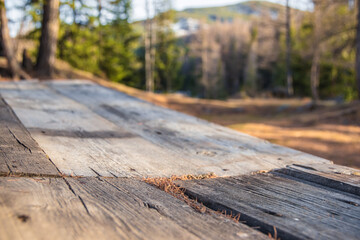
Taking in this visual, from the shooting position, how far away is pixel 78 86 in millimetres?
5750

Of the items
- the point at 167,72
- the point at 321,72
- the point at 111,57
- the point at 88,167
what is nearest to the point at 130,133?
the point at 88,167

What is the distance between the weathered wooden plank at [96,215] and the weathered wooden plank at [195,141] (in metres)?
0.63

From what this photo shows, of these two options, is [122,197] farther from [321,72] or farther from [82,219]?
[321,72]

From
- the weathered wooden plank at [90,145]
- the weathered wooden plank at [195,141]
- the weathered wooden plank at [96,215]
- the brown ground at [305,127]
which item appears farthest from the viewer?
the brown ground at [305,127]

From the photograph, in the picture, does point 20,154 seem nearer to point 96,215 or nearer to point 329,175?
point 96,215

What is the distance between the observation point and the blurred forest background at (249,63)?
8.81m

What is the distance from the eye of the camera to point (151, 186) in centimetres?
171

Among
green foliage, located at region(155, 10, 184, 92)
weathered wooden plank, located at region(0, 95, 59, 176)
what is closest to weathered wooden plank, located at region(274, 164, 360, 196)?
weathered wooden plank, located at region(0, 95, 59, 176)

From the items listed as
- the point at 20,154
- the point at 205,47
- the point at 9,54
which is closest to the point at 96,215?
the point at 20,154

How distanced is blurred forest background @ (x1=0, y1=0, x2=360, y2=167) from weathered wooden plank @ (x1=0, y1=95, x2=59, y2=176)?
16.6ft

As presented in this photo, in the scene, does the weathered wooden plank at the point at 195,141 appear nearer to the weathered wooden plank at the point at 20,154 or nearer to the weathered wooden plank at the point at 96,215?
the weathered wooden plank at the point at 96,215

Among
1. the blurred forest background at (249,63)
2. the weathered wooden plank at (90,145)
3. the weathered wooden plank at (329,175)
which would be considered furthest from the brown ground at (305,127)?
the weathered wooden plank at (90,145)

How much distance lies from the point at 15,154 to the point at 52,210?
2.75 ft

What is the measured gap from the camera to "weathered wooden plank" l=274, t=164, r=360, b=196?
1788mm
